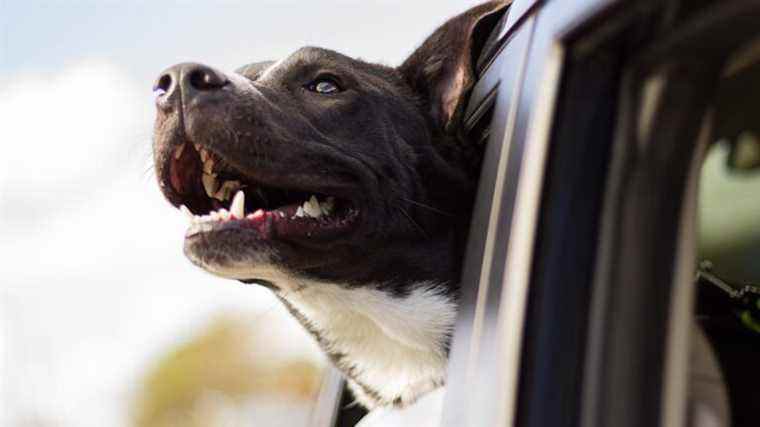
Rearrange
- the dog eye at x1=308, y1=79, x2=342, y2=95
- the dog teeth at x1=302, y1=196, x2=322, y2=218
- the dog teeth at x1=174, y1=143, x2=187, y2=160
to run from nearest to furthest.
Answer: the dog teeth at x1=174, y1=143, x2=187, y2=160 → the dog teeth at x1=302, y1=196, x2=322, y2=218 → the dog eye at x1=308, y1=79, x2=342, y2=95

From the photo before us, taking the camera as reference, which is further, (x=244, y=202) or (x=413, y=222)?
(x=413, y=222)

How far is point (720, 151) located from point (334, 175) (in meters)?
1.23

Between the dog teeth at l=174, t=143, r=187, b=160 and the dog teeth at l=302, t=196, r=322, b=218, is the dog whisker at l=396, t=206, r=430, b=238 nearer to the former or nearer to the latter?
the dog teeth at l=302, t=196, r=322, b=218

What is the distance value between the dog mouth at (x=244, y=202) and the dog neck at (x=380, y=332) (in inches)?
8.8

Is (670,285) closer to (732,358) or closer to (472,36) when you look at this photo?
(732,358)

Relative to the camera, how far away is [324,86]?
3285mm

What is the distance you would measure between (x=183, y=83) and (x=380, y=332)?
96 cm

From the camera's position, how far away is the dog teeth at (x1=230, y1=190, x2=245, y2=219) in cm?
296

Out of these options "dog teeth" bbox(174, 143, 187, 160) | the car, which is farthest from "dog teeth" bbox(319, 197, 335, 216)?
the car

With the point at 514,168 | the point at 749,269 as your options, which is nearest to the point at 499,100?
the point at 514,168

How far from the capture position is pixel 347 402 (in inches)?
145

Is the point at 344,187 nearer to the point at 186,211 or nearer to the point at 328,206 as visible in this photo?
the point at 328,206

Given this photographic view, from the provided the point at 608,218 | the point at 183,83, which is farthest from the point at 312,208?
the point at 608,218

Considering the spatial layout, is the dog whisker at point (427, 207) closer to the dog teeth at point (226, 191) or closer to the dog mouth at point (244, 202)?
the dog mouth at point (244, 202)
